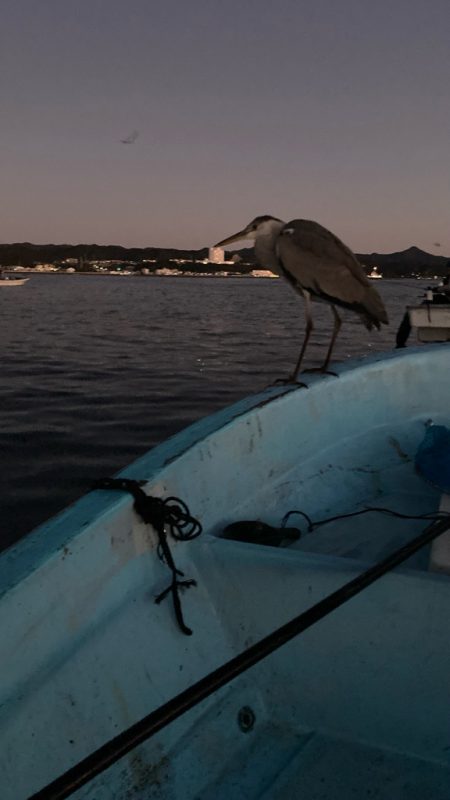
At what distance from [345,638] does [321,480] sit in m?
1.56

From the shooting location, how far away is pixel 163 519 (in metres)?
2.48

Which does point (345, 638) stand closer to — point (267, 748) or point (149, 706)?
point (267, 748)

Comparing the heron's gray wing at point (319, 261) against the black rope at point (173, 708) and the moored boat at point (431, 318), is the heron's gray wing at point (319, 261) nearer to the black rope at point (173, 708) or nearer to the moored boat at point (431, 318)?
the black rope at point (173, 708)

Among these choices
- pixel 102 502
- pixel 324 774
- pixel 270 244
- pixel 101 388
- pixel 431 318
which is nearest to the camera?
pixel 324 774

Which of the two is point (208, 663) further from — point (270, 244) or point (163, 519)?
point (270, 244)

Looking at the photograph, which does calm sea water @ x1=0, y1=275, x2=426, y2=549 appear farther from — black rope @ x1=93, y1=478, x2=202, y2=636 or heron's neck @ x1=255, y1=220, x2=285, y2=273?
black rope @ x1=93, y1=478, x2=202, y2=636

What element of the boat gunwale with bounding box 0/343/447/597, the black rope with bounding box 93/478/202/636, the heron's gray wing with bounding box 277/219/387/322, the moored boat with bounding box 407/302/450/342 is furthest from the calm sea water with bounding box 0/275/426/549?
the moored boat with bounding box 407/302/450/342

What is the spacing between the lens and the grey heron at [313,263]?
169 inches

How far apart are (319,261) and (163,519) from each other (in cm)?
238

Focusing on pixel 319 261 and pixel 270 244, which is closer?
pixel 319 261

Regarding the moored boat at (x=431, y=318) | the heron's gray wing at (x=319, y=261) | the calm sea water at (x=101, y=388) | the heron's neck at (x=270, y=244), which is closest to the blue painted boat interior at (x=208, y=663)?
the heron's gray wing at (x=319, y=261)

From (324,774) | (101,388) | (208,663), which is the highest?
(208,663)

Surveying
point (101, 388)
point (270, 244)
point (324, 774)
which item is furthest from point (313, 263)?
point (101, 388)

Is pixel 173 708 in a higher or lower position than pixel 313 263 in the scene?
lower
